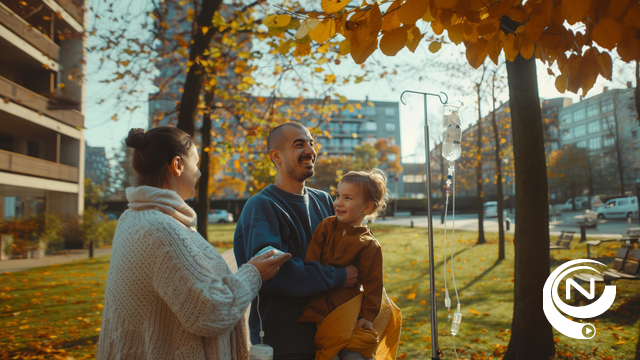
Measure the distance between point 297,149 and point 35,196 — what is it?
909 inches

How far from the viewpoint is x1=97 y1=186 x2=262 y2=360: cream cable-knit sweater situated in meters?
1.51

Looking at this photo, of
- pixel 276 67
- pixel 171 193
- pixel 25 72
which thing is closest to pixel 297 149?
pixel 171 193

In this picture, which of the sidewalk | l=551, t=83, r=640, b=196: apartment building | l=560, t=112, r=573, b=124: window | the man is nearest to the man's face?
the man

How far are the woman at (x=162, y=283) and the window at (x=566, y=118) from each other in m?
8.05

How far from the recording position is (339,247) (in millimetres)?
2283

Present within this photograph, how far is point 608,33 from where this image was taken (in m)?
1.71

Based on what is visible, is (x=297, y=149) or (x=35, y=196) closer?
(x=297, y=149)

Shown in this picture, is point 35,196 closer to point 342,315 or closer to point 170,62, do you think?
point 170,62

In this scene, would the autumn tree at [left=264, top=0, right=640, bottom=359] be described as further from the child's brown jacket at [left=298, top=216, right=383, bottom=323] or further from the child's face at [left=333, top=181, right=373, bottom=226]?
the child's brown jacket at [left=298, top=216, right=383, bottom=323]

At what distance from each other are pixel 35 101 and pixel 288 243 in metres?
20.3

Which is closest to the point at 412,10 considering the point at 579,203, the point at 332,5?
the point at 332,5

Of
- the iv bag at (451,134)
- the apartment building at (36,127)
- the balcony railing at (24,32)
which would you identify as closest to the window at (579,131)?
the iv bag at (451,134)

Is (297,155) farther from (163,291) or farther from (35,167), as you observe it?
(35,167)

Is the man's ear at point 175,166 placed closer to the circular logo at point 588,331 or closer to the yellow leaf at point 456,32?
the yellow leaf at point 456,32
